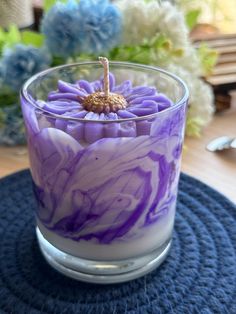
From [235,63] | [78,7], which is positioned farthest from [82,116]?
[235,63]

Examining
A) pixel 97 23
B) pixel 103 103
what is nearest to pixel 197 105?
pixel 97 23

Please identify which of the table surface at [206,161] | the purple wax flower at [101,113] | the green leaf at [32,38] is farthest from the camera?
the green leaf at [32,38]

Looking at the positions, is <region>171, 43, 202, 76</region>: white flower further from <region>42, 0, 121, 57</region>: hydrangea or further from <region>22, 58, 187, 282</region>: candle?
<region>22, 58, 187, 282</region>: candle

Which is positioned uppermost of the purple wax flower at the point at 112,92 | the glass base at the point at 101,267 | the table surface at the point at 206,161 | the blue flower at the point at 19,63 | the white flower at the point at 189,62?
the purple wax flower at the point at 112,92

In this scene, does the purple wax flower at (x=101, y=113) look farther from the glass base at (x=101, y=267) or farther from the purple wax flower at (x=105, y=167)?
the glass base at (x=101, y=267)

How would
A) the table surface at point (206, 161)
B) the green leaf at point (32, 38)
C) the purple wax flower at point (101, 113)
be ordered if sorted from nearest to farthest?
the purple wax flower at point (101, 113)
the table surface at point (206, 161)
the green leaf at point (32, 38)

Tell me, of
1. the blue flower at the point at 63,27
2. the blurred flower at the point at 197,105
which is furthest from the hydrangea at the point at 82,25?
the blurred flower at the point at 197,105

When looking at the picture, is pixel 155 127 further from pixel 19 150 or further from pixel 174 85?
pixel 19 150
